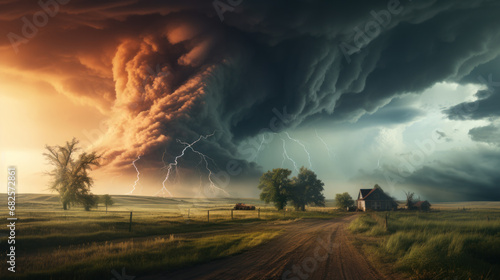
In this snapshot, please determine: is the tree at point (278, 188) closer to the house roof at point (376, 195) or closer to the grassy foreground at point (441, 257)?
the house roof at point (376, 195)

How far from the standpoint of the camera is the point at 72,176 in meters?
34.7

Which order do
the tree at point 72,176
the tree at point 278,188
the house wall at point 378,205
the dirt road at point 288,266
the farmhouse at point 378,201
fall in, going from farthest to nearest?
the farmhouse at point 378,201 < the house wall at point 378,205 < the tree at point 278,188 < the tree at point 72,176 < the dirt road at point 288,266

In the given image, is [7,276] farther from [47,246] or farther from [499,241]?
[499,241]

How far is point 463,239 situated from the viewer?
39.7ft

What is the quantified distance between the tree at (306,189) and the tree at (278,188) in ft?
34.1

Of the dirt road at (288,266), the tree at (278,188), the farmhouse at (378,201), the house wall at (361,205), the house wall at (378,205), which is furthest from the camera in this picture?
the house wall at (361,205)

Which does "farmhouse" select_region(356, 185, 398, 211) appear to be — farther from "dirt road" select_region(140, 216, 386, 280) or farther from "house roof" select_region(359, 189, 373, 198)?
"dirt road" select_region(140, 216, 386, 280)

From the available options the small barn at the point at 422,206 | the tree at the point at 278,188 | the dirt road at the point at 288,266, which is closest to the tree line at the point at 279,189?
the tree at the point at 278,188

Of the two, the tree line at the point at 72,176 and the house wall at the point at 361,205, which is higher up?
the tree line at the point at 72,176

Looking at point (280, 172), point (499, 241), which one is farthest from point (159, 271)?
point (280, 172)

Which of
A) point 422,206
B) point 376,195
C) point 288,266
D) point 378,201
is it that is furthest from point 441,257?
point 422,206

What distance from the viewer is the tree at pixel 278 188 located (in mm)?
54000

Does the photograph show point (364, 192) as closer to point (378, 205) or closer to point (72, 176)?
point (378, 205)

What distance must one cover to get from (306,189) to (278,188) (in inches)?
583
